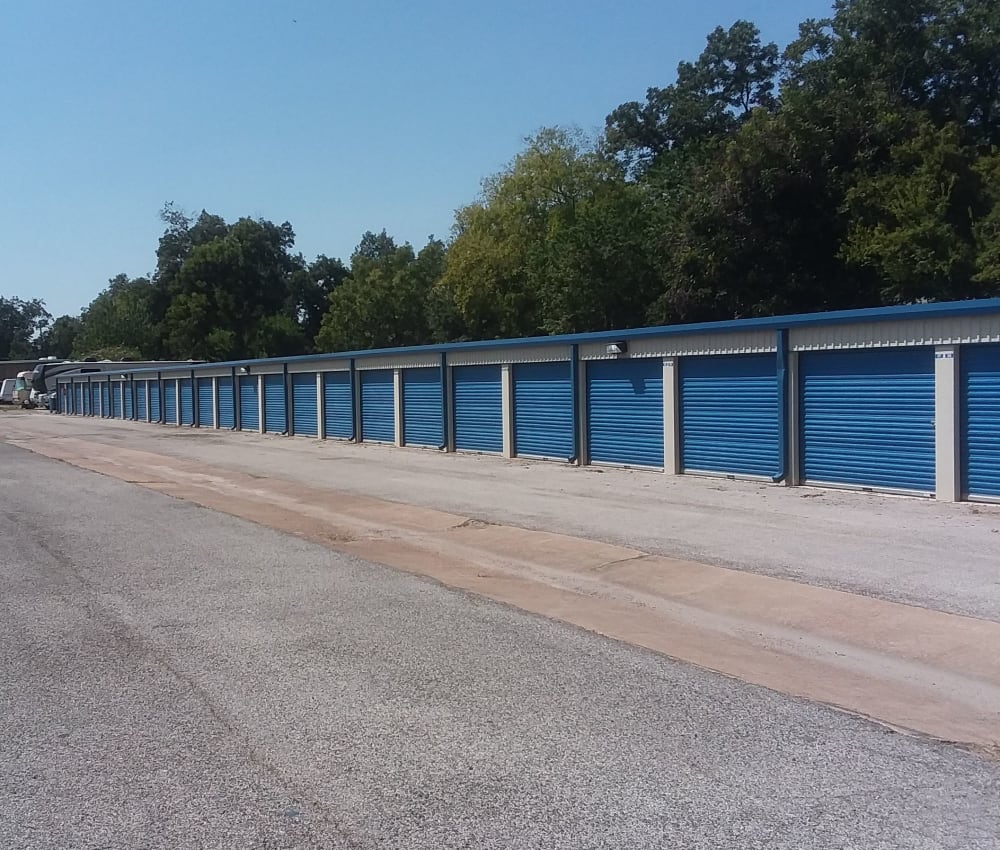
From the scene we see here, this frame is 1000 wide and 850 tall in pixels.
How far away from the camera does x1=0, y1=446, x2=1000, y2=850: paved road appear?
15.7 feet

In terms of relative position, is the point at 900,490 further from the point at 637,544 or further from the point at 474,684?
the point at 474,684

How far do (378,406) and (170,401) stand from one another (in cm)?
2604

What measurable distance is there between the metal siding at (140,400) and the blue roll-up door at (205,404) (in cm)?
1075

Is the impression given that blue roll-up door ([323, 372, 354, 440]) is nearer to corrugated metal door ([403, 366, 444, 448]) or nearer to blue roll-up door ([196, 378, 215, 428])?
corrugated metal door ([403, 366, 444, 448])

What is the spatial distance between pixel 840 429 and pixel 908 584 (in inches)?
341

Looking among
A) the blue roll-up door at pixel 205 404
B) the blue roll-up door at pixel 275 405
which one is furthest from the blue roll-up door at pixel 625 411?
the blue roll-up door at pixel 205 404

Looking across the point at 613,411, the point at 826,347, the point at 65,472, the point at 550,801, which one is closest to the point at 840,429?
the point at 826,347

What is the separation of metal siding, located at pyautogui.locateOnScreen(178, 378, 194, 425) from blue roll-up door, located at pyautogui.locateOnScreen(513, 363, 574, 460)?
30.2m

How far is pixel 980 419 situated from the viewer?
16.1 meters

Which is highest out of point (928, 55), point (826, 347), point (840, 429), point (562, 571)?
point (928, 55)

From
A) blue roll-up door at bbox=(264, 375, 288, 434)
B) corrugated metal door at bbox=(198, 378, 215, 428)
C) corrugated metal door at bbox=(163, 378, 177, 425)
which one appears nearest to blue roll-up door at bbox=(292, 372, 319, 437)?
blue roll-up door at bbox=(264, 375, 288, 434)

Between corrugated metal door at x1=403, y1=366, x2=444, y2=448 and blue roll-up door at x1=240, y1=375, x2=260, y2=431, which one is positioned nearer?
corrugated metal door at x1=403, y1=366, x2=444, y2=448

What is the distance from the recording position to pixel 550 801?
5078 mm

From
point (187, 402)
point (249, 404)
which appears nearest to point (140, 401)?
point (187, 402)
